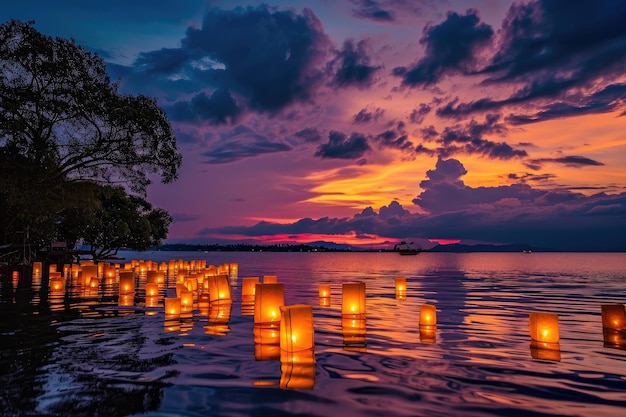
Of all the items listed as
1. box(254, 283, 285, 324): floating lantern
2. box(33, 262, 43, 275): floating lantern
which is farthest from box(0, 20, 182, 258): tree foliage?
box(254, 283, 285, 324): floating lantern

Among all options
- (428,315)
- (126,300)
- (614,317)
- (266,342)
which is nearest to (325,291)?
(126,300)

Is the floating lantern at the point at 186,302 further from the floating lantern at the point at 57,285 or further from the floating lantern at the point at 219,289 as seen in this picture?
the floating lantern at the point at 57,285

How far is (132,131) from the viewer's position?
27.9 m

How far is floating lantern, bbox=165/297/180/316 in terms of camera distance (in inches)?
519

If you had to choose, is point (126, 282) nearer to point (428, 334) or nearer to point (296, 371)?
point (428, 334)

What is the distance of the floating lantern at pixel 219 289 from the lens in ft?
53.4

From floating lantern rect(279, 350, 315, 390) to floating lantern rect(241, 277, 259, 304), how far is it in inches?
313

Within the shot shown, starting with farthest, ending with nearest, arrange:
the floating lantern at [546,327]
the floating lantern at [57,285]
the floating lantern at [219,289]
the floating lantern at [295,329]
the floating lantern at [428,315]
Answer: the floating lantern at [57,285] < the floating lantern at [219,289] < the floating lantern at [428,315] < the floating lantern at [546,327] < the floating lantern at [295,329]

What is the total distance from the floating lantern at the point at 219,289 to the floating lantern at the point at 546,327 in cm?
953

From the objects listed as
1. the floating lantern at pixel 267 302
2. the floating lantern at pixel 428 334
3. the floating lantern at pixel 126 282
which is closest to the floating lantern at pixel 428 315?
the floating lantern at pixel 428 334

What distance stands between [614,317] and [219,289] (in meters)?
11.1

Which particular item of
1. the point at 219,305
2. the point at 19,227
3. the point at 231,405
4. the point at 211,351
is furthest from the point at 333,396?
the point at 19,227

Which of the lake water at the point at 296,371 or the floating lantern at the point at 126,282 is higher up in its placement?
the floating lantern at the point at 126,282

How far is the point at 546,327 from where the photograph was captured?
10141 mm
